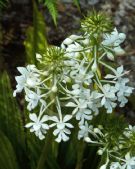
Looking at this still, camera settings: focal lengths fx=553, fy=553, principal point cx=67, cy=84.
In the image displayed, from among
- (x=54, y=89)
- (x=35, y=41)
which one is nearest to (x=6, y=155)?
(x=35, y=41)

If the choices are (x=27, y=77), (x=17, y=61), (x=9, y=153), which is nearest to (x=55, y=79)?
(x=27, y=77)

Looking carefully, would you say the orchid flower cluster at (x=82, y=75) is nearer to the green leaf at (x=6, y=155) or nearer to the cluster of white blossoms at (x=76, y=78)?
the cluster of white blossoms at (x=76, y=78)

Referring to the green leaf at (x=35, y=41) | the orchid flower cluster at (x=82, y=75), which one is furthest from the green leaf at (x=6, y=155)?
the orchid flower cluster at (x=82, y=75)

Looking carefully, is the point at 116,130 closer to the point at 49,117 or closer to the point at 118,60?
the point at 49,117

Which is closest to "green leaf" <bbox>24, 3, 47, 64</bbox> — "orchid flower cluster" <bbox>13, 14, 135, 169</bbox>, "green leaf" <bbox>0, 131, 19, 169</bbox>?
"green leaf" <bbox>0, 131, 19, 169</bbox>

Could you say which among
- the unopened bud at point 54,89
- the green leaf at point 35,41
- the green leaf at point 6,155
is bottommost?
the green leaf at point 6,155

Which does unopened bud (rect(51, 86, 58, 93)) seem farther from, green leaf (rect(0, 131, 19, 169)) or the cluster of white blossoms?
green leaf (rect(0, 131, 19, 169))

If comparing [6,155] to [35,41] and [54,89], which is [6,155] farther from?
[54,89]
